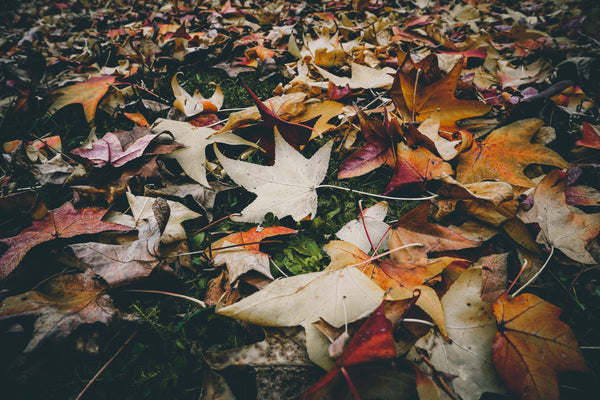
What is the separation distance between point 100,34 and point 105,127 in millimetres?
1849

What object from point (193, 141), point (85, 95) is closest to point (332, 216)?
point (193, 141)

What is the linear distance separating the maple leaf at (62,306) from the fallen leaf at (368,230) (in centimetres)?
72

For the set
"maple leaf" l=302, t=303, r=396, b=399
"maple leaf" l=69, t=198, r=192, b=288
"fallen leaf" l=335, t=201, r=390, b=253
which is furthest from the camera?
"fallen leaf" l=335, t=201, r=390, b=253

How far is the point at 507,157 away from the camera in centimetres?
100

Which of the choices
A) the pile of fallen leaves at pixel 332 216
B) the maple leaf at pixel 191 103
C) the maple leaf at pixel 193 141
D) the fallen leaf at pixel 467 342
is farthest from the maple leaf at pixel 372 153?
the maple leaf at pixel 191 103

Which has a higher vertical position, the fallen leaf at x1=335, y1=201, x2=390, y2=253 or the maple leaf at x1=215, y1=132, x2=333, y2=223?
the maple leaf at x1=215, y1=132, x2=333, y2=223

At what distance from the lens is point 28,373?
659 millimetres

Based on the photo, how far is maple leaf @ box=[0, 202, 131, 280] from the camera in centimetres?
79

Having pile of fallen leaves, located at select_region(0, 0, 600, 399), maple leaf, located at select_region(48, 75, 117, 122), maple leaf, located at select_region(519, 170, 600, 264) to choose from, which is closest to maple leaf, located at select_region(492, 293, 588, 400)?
pile of fallen leaves, located at select_region(0, 0, 600, 399)

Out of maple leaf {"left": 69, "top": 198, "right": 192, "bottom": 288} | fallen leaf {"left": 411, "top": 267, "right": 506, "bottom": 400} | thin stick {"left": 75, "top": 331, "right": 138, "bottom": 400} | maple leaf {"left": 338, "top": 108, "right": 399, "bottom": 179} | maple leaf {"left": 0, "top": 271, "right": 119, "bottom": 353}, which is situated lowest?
thin stick {"left": 75, "top": 331, "right": 138, "bottom": 400}

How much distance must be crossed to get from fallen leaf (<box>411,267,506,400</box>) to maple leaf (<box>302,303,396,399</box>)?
0.17m

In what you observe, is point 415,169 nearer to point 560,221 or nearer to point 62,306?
point 560,221

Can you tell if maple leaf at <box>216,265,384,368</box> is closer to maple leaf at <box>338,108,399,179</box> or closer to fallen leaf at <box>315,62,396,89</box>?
maple leaf at <box>338,108,399,179</box>

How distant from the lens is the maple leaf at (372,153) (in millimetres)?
1050
